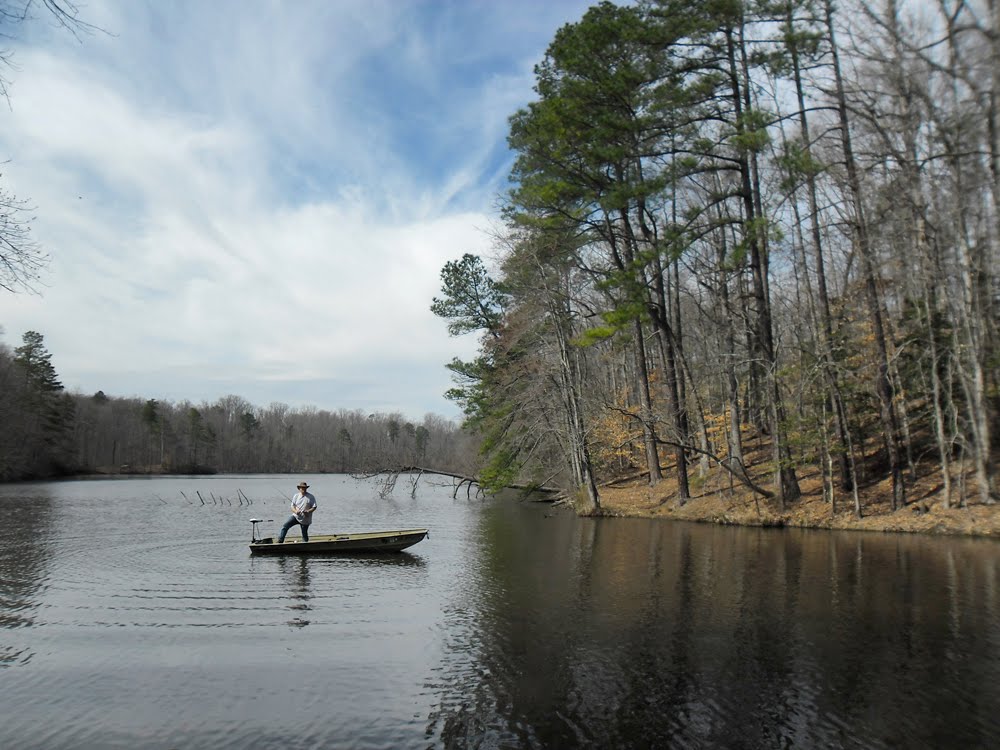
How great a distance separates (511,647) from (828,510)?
1544cm

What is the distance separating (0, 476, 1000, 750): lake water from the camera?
6734 millimetres

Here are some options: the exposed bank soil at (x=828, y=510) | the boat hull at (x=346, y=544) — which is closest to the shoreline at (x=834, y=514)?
the exposed bank soil at (x=828, y=510)

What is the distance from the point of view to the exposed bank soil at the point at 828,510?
18.1 metres

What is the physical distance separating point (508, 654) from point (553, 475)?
2267cm

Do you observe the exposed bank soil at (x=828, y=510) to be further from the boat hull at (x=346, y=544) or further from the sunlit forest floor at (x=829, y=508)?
the boat hull at (x=346, y=544)

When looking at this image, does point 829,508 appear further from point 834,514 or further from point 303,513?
point 303,513

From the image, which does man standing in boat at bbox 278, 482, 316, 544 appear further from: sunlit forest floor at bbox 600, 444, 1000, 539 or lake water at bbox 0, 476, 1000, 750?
sunlit forest floor at bbox 600, 444, 1000, 539

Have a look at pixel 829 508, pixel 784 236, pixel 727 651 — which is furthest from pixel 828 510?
pixel 727 651

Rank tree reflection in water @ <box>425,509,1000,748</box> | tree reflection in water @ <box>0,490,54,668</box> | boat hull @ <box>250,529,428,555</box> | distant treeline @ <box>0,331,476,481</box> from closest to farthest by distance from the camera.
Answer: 1. tree reflection in water @ <box>425,509,1000,748</box>
2. tree reflection in water @ <box>0,490,54,668</box>
3. boat hull @ <box>250,529,428,555</box>
4. distant treeline @ <box>0,331,476,481</box>

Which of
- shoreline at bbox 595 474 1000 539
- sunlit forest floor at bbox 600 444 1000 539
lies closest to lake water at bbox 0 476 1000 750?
shoreline at bbox 595 474 1000 539

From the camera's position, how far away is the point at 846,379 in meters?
21.8

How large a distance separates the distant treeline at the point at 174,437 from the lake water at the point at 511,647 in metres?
19.6

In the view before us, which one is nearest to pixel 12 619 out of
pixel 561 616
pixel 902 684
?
pixel 561 616

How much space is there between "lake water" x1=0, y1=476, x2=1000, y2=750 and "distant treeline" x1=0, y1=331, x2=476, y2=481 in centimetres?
1957
